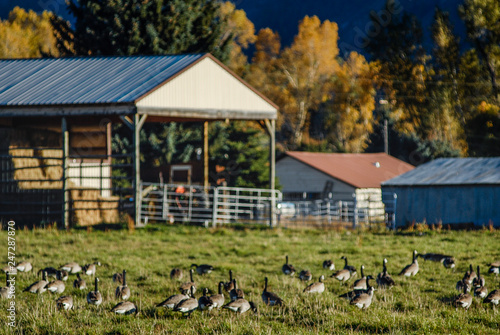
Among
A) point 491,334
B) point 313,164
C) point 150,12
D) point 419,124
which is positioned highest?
point 150,12

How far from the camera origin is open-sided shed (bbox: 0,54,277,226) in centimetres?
2417

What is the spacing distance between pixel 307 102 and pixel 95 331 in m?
63.6

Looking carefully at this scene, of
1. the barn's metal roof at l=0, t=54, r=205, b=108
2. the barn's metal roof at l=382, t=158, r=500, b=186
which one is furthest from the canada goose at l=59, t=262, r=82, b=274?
the barn's metal roof at l=382, t=158, r=500, b=186

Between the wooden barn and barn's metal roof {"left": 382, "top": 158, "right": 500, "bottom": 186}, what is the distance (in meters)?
10.8

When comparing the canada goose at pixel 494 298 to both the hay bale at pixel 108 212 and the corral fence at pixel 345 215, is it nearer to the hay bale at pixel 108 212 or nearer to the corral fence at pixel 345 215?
the corral fence at pixel 345 215

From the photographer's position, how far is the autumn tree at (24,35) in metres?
61.6

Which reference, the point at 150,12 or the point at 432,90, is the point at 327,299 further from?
the point at 432,90

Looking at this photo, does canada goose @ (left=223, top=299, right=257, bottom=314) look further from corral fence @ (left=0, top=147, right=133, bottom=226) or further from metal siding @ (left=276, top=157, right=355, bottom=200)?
metal siding @ (left=276, top=157, right=355, bottom=200)

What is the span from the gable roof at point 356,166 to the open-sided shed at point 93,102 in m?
19.2

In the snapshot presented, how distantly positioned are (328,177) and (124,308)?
36.9 m

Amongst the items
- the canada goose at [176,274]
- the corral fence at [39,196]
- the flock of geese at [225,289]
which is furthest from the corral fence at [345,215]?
the canada goose at [176,274]

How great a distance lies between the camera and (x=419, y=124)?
64000mm

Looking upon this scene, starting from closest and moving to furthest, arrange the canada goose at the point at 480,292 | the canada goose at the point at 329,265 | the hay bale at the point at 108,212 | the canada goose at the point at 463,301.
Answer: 1. the canada goose at the point at 463,301
2. the canada goose at the point at 480,292
3. the canada goose at the point at 329,265
4. the hay bale at the point at 108,212

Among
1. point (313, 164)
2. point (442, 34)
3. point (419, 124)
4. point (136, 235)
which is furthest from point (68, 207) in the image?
point (419, 124)
